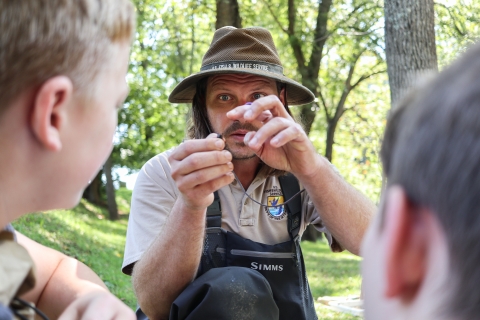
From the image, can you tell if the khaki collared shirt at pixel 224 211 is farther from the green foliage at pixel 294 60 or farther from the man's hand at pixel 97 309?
the green foliage at pixel 294 60

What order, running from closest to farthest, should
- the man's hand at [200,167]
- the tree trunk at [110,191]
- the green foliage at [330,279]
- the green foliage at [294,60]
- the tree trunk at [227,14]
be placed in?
the man's hand at [200,167]
the green foliage at [330,279]
the tree trunk at [227,14]
the green foliage at [294,60]
the tree trunk at [110,191]

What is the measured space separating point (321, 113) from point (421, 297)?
75.8 feet

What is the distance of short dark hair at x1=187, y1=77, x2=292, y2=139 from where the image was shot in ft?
12.0

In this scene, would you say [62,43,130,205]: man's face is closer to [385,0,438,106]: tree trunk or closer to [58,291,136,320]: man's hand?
[58,291,136,320]: man's hand

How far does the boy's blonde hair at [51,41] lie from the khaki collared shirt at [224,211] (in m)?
1.75

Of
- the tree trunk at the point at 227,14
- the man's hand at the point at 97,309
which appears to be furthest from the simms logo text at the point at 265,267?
the tree trunk at the point at 227,14

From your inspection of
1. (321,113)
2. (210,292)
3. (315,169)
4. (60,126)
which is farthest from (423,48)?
(321,113)

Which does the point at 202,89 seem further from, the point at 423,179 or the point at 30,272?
the point at 423,179

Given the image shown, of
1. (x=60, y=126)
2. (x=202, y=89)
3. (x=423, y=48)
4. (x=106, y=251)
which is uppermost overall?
(x=423, y=48)

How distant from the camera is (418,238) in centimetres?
96

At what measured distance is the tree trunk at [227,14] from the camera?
42.6 ft

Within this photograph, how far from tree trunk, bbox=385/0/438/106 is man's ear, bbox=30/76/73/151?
559 cm

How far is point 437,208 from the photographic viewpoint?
0.94 metres

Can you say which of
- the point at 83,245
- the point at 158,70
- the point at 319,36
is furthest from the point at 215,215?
the point at 158,70
